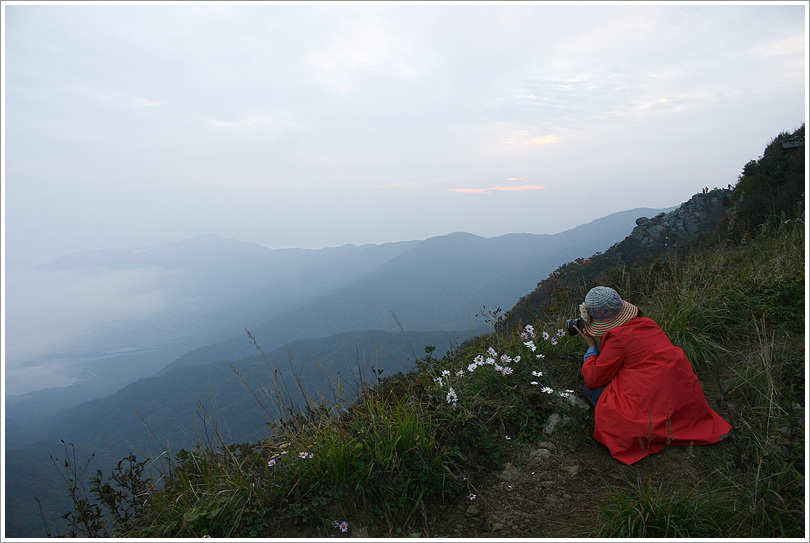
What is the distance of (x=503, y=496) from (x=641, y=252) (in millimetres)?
22541

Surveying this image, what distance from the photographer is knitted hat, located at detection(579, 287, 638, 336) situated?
3166 millimetres

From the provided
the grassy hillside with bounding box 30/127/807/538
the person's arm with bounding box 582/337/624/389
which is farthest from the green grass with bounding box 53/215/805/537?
the person's arm with bounding box 582/337/624/389

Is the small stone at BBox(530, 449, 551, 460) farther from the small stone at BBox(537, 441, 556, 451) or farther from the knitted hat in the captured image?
the knitted hat

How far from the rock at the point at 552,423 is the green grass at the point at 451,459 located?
0.22ft

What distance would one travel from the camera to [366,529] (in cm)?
250

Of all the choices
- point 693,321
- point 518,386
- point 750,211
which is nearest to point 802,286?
point 693,321

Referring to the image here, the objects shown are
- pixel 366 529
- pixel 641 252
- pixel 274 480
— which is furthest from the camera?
pixel 641 252

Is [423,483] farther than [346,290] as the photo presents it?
No

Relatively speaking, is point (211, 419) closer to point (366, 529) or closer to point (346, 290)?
point (366, 529)

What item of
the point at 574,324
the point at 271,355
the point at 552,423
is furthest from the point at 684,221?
the point at 271,355

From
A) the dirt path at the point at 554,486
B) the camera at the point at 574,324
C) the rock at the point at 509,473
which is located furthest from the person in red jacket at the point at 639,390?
the rock at the point at 509,473

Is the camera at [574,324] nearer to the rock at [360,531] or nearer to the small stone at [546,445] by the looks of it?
the small stone at [546,445]

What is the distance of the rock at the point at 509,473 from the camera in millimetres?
2885

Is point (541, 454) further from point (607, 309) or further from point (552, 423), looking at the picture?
point (607, 309)
